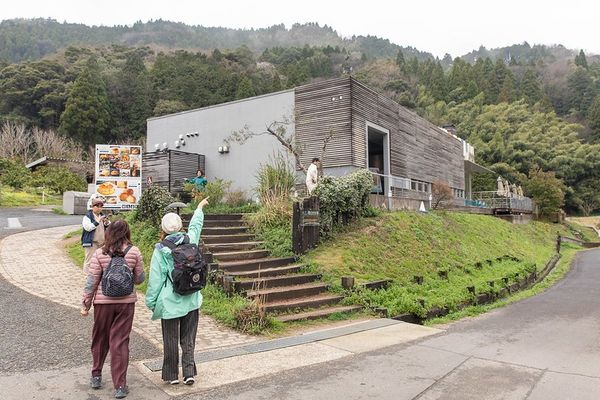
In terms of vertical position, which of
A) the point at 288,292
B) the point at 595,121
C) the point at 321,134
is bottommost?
the point at 288,292

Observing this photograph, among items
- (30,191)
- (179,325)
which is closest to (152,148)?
(30,191)

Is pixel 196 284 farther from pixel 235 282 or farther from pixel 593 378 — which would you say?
pixel 593 378

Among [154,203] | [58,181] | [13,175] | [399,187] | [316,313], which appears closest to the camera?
[316,313]

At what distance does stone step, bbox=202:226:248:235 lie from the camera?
9630 mm

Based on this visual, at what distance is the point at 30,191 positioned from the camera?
28.7 metres

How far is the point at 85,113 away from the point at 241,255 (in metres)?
37.8

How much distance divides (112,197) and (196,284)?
956 cm

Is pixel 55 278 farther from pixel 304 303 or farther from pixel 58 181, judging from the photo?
pixel 58 181

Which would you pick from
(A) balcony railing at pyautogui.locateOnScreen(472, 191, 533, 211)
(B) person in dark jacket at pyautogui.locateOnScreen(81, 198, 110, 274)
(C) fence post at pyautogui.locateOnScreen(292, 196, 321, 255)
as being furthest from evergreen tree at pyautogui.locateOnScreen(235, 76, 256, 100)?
(B) person in dark jacket at pyautogui.locateOnScreen(81, 198, 110, 274)

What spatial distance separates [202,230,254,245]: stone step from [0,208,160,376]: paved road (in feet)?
10.4

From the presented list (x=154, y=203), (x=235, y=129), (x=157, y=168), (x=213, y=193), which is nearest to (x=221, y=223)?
(x=154, y=203)

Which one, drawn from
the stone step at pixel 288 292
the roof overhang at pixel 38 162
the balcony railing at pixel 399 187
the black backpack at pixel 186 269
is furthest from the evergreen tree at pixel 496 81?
the black backpack at pixel 186 269

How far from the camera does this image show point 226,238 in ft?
31.0

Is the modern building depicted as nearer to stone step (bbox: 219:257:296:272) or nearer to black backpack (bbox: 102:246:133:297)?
stone step (bbox: 219:257:296:272)
